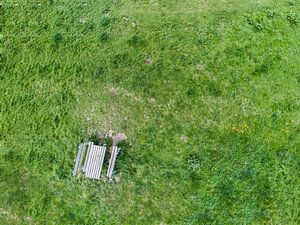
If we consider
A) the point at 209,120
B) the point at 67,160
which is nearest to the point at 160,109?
the point at 209,120

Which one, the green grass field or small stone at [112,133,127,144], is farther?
small stone at [112,133,127,144]

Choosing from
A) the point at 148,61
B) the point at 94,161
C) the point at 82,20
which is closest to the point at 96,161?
the point at 94,161

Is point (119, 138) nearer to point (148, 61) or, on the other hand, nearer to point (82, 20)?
point (148, 61)

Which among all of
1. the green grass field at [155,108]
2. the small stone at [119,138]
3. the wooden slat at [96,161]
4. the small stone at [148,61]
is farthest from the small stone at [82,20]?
the wooden slat at [96,161]

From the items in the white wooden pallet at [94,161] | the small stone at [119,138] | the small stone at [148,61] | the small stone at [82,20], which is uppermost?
the small stone at [82,20]

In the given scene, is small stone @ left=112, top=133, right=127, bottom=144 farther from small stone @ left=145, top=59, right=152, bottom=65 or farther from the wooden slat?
small stone @ left=145, top=59, right=152, bottom=65

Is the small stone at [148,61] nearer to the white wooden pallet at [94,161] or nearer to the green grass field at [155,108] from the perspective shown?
the green grass field at [155,108]

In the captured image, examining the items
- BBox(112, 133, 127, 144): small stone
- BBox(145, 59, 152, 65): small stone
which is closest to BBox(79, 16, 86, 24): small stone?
BBox(145, 59, 152, 65): small stone

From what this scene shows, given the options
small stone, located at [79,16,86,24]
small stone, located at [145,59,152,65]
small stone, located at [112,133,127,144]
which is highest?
small stone, located at [79,16,86,24]
